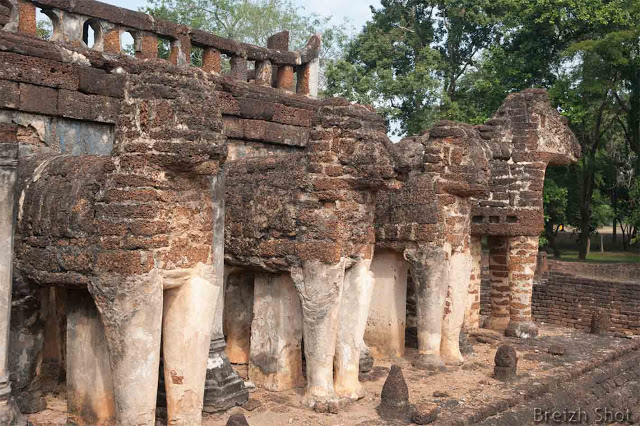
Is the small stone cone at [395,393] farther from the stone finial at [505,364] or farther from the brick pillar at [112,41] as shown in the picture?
the brick pillar at [112,41]

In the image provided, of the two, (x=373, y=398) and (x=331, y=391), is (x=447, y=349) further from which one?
(x=331, y=391)

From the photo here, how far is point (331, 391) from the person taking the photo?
24.0 ft

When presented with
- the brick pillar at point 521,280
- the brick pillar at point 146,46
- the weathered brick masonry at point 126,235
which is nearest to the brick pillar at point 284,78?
the brick pillar at point 146,46

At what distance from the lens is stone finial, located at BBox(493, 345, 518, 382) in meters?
8.95

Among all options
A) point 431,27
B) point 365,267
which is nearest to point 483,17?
point 431,27

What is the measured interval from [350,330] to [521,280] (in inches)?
241

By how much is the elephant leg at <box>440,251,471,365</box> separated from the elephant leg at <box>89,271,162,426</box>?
503cm

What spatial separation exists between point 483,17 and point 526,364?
1939 cm

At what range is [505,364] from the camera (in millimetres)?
8969

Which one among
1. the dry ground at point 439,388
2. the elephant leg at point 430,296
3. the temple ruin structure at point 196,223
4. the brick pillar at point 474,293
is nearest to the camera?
the temple ruin structure at point 196,223

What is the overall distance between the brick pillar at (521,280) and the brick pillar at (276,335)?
231 inches

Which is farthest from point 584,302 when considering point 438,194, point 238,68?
point 238,68

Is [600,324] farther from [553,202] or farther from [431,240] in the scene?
[553,202]

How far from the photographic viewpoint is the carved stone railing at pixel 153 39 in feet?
25.9
